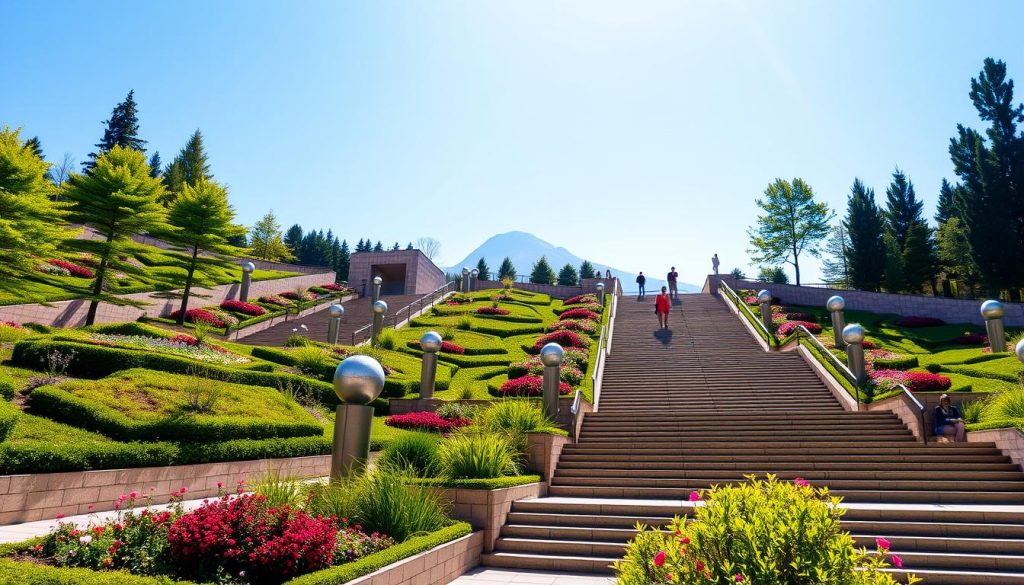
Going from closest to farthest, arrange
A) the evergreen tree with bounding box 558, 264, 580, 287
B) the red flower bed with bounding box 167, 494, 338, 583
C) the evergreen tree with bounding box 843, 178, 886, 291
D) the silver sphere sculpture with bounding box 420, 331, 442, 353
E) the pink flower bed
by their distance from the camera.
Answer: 1. the red flower bed with bounding box 167, 494, 338, 583
2. the pink flower bed
3. the silver sphere sculpture with bounding box 420, 331, 442, 353
4. the evergreen tree with bounding box 843, 178, 886, 291
5. the evergreen tree with bounding box 558, 264, 580, 287

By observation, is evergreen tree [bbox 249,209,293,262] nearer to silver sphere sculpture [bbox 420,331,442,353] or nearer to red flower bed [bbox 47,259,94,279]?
red flower bed [bbox 47,259,94,279]

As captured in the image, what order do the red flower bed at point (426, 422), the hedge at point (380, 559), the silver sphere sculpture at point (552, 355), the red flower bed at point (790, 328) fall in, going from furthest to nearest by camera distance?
the red flower bed at point (790, 328) → the red flower bed at point (426, 422) → the silver sphere sculpture at point (552, 355) → the hedge at point (380, 559)

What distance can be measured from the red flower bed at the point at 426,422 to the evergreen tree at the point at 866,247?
4425 centimetres

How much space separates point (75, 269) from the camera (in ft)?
88.9

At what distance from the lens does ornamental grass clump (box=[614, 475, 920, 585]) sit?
3.10 metres

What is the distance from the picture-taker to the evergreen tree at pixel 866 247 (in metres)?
45.8

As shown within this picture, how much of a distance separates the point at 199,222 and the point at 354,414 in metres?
20.9

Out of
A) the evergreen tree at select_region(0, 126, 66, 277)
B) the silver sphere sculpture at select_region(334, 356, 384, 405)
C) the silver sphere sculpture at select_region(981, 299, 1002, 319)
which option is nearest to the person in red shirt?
the silver sphere sculpture at select_region(981, 299, 1002, 319)

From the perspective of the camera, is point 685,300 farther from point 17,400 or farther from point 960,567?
point 17,400

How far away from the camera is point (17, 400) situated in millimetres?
9023

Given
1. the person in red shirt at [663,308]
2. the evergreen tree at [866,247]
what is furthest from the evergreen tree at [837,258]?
the person in red shirt at [663,308]

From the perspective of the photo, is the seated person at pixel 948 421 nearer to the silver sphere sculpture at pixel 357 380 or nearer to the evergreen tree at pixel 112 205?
the silver sphere sculpture at pixel 357 380

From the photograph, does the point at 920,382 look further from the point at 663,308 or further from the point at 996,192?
the point at 996,192

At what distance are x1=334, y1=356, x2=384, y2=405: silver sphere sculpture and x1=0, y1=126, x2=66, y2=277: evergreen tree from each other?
11899 mm
